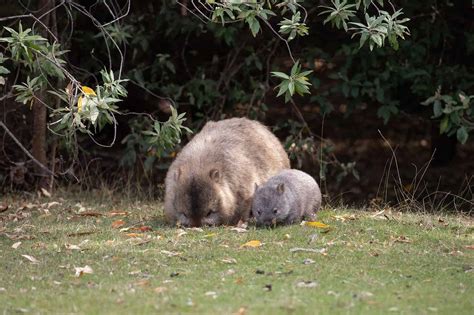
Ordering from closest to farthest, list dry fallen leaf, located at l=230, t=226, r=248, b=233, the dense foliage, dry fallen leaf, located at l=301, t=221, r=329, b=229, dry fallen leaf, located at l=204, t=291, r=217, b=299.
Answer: dry fallen leaf, located at l=204, t=291, r=217, b=299, dry fallen leaf, located at l=230, t=226, r=248, b=233, dry fallen leaf, located at l=301, t=221, r=329, b=229, the dense foliage

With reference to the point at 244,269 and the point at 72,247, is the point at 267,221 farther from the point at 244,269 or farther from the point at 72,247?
the point at 72,247

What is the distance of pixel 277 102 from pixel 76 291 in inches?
400

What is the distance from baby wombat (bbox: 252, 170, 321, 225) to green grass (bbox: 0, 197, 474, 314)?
253mm

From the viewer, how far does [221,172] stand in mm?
10234

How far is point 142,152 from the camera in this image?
47.6 ft

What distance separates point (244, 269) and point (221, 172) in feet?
8.46

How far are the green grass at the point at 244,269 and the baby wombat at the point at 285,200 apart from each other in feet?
0.83

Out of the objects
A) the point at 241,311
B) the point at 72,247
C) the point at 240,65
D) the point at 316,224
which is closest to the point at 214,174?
the point at 316,224

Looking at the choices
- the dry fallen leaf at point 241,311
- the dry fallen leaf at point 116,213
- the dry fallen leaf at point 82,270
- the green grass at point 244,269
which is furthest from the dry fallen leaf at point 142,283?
the dry fallen leaf at point 116,213

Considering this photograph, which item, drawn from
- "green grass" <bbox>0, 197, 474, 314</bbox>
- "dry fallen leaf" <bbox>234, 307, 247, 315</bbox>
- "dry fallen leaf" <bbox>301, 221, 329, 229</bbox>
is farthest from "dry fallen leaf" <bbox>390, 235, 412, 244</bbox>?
"dry fallen leaf" <bbox>234, 307, 247, 315</bbox>

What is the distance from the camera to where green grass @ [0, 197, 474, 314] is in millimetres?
6629

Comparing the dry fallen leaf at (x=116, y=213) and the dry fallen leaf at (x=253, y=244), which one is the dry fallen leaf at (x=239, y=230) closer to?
the dry fallen leaf at (x=253, y=244)

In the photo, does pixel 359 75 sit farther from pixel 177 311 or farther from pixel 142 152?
pixel 177 311

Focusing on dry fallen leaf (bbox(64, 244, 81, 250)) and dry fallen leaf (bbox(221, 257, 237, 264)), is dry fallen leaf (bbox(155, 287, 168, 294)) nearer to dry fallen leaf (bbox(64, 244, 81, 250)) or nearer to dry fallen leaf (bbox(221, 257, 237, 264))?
dry fallen leaf (bbox(221, 257, 237, 264))
